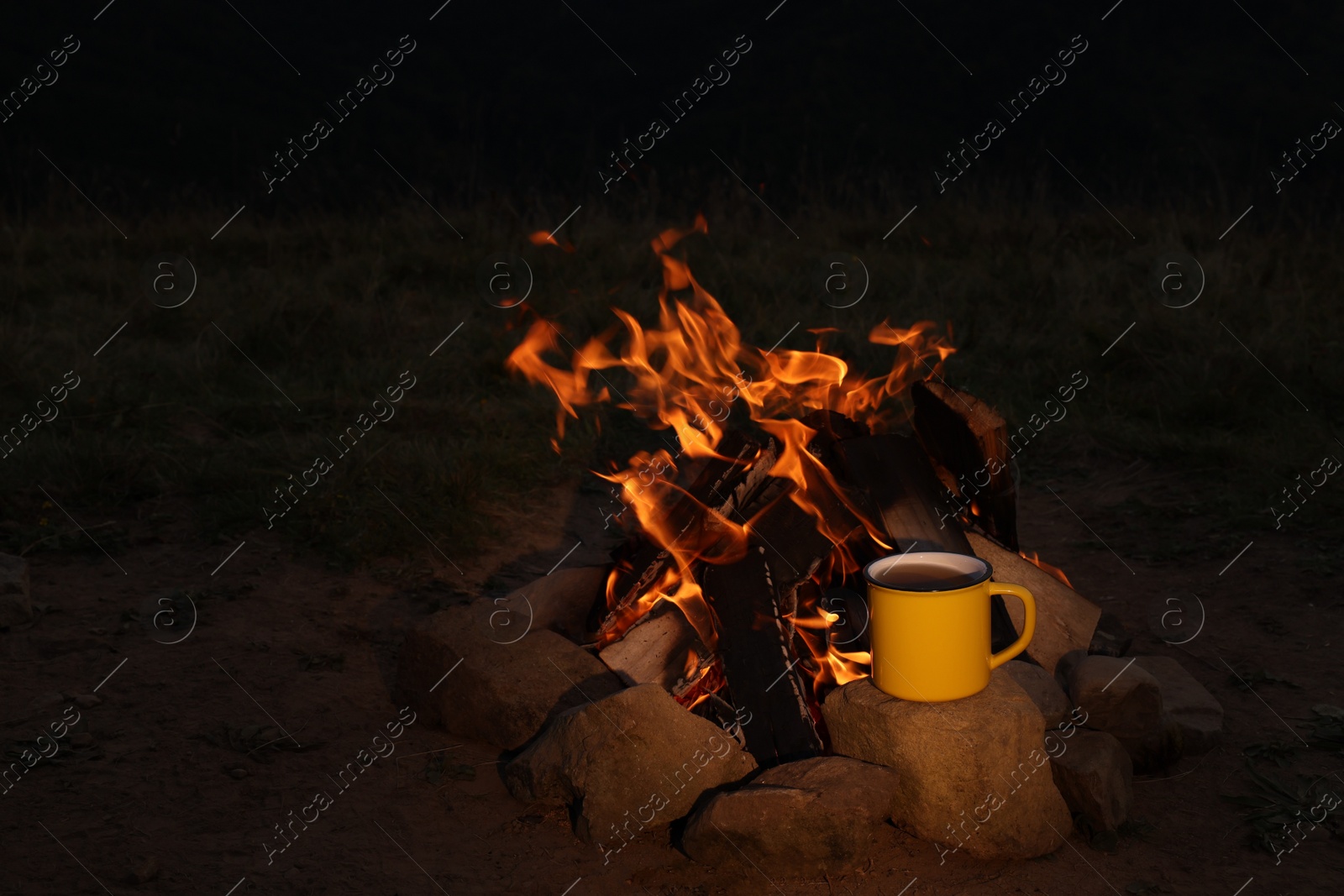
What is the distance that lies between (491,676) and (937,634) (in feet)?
3.92

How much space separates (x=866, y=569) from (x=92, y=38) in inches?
1744

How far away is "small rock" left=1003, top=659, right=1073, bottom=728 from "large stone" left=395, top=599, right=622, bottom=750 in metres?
1.06

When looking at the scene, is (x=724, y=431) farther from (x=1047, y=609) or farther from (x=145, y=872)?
(x=145, y=872)

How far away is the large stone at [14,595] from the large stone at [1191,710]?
337 cm

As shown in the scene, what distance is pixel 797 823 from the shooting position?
7.64ft

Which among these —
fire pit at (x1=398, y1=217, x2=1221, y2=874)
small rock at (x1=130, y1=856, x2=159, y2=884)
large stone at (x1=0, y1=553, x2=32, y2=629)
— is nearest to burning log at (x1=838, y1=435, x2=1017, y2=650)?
fire pit at (x1=398, y1=217, x2=1221, y2=874)

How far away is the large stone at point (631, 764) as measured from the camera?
251 cm

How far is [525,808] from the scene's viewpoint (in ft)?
8.71

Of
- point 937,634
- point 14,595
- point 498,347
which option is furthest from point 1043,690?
point 498,347

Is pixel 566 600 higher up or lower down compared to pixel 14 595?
lower down

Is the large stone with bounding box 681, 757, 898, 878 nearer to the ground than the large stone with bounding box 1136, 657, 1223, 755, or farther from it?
farther from it

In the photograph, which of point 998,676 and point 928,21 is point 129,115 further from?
point 998,676

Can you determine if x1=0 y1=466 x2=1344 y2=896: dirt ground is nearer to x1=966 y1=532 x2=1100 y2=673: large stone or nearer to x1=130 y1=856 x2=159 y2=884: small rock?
x1=130 y1=856 x2=159 y2=884: small rock

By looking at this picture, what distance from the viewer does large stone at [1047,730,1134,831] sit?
2525 mm
